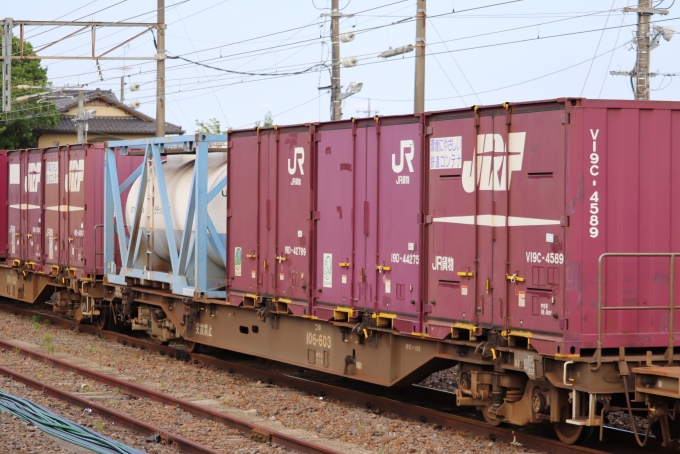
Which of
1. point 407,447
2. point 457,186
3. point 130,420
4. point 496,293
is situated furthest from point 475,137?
point 130,420

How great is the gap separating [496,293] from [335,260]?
3.13 m

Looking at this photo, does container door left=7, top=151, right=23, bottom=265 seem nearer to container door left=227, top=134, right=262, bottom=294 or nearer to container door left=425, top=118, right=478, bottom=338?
container door left=227, top=134, right=262, bottom=294

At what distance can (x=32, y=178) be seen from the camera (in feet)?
75.1

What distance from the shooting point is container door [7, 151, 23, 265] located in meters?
23.6

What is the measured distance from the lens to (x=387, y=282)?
11.8m

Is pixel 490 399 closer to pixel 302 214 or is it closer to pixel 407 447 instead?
pixel 407 447

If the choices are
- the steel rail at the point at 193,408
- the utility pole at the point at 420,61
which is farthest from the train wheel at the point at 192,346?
the utility pole at the point at 420,61

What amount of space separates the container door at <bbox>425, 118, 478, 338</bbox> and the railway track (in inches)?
48.6

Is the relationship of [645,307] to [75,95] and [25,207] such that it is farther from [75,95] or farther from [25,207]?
[75,95]

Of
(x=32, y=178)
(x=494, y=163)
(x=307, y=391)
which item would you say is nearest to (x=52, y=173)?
(x=32, y=178)

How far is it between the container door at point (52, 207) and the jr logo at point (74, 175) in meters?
0.42

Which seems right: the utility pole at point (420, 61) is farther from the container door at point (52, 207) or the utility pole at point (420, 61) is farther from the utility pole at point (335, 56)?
A: the container door at point (52, 207)

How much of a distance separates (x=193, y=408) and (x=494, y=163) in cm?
513

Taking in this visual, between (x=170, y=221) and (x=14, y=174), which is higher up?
(x=14, y=174)
